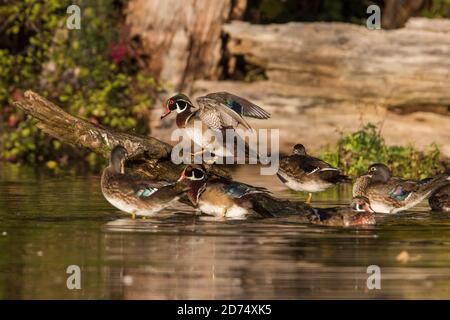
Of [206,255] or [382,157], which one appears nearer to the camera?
[206,255]

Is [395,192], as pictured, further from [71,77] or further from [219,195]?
[71,77]

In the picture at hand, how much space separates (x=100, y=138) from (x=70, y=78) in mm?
8520

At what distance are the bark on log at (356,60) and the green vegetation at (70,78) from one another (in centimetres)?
241

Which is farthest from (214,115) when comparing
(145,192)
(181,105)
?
(145,192)

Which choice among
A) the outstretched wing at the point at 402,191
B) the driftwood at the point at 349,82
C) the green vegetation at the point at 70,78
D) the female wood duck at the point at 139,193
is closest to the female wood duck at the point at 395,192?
the outstretched wing at the point at 402,191

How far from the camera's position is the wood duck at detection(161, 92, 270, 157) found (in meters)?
17.1

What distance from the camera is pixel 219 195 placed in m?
15.3

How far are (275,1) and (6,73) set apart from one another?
7592 millimetres

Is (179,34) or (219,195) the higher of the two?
(179,34)

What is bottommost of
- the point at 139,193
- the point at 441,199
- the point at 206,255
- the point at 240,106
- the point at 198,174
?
the point at 206,255

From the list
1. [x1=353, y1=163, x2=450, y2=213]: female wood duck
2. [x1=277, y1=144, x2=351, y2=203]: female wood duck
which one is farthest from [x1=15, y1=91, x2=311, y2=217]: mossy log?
[x1=353, y1=163, x2=450, y2=213]: female wood duck
